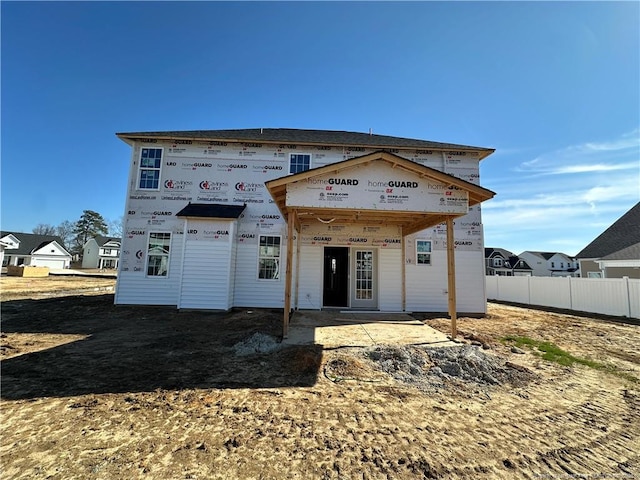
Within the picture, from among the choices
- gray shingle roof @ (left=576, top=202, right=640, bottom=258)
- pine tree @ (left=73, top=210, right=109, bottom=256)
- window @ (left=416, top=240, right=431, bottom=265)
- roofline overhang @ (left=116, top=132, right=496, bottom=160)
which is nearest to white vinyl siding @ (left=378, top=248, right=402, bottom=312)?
window @ (left=416, top=240, right=431, bottom=265)

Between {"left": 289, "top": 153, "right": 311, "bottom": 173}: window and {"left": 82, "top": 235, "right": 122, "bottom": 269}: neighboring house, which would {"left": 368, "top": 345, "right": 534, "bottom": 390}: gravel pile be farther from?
{"left": 82, "top": 235, "right": 122, "bottom": 269}: neighboring house

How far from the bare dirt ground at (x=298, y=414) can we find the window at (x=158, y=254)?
4.73m

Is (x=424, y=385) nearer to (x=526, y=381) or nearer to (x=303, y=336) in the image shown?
(x=526, y=381)

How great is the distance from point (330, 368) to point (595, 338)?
813 cm

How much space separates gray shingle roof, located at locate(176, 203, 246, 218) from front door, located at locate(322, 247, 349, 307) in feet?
12.8

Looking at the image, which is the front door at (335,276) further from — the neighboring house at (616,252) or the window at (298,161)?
the neighboring house at (616,252)

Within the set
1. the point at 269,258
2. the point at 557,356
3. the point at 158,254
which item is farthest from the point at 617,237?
the point at 158,254

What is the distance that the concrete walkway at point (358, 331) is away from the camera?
257 inches

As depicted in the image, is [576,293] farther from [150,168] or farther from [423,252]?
[150,168]

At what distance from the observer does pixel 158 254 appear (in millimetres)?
11312

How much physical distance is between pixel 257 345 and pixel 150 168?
30.7ft

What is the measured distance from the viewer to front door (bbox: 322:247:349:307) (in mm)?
12026

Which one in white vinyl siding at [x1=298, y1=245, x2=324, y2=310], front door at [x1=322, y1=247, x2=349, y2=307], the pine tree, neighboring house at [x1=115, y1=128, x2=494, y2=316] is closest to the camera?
neighboring house at [x1=115, y1=128, x2=494, y2=316]

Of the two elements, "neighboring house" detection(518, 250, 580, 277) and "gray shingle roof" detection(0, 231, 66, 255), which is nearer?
"gray shingle roof" detection(0, 231, 66, 255)
